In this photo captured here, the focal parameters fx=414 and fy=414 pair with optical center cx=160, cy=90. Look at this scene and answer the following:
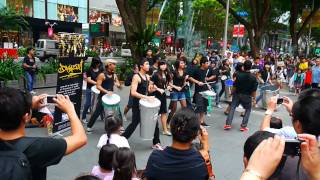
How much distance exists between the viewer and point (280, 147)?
1616mm

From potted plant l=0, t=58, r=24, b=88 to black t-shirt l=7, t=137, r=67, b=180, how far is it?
10.3 metres

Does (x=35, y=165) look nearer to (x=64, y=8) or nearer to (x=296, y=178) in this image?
(x=296, y=178)

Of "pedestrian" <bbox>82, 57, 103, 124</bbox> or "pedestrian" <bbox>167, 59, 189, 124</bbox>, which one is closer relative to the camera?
"pedestrian" <bbox>167, 59, 189, 124</bbox>

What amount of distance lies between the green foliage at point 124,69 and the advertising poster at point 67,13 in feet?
95.2

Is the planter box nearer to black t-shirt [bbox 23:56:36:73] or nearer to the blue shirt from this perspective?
black t-shirt [bbox 23:56:36:73]

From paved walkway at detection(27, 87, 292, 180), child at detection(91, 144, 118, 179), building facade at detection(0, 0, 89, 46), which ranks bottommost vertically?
paved walkway at detection(27, 87, 292, 180)

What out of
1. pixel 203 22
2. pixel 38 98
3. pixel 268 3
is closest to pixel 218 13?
pixel 203 22

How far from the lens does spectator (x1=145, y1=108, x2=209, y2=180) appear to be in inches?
117

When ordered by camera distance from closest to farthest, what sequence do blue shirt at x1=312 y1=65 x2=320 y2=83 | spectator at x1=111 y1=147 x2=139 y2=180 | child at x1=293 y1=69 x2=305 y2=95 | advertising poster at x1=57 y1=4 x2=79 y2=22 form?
spectator at x1=111 y1=147 x2=139 y2=180 < blue shirt at x1=312 y1=65 x2=320 y2=83 < child at x1=293 y1=69 x2=305 y2=95 < advertising poster at x1=57 y1=4 x2=79 y2=22

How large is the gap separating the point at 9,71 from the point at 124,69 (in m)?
6.54

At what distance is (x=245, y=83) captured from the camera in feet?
31.4

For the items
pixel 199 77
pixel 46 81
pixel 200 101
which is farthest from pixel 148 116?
pixel 46 81

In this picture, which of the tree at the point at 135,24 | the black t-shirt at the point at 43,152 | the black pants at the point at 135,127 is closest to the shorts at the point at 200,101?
→ the black pants at the point at 135,127

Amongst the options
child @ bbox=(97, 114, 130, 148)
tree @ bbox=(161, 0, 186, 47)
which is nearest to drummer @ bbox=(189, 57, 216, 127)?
child @ bbox=(97, 114, 130, 148)
